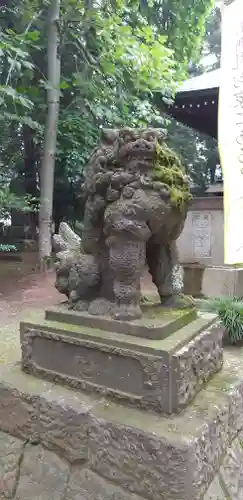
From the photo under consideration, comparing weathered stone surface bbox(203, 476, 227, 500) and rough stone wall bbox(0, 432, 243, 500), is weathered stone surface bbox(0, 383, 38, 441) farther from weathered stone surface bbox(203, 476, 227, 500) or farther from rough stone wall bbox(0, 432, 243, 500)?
weathered stone surface bbox(203, 476, 227, 500)

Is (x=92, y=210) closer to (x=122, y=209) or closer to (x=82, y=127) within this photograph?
(x=122, y=209)

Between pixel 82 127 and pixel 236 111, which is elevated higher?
pixel 82 127

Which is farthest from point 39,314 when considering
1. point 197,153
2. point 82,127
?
point 197,153

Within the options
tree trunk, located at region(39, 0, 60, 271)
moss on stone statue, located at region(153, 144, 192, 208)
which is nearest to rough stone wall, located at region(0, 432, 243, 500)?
moss on stone statue, located at region(153, 144, 192, 208)

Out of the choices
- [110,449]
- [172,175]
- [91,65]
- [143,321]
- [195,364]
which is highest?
[91,65]

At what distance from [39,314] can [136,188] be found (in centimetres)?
89

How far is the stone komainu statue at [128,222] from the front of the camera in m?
1.52

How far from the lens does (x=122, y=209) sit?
1.52m

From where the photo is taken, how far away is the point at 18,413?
5.59 feet

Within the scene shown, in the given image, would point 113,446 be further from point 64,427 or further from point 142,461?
point 64,427

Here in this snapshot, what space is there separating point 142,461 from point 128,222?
34.3 inches

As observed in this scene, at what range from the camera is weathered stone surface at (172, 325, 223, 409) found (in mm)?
1382

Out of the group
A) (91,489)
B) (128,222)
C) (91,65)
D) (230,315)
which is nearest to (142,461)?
(91,489)

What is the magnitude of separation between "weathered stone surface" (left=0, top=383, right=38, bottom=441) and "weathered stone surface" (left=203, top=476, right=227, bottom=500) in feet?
2.45
